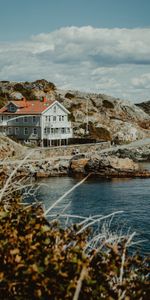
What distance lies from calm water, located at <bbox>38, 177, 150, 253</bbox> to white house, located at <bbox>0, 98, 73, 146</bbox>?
23271mm

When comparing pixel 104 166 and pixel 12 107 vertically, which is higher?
pixel 12 107

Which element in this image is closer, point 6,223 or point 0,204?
point 6,223

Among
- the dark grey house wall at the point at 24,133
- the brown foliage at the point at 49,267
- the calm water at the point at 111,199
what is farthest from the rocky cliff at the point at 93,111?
the brown foliage at the point at 49,267

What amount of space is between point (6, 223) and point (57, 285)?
1663 millimetres

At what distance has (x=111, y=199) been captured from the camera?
4819 cm

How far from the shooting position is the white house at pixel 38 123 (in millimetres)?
85625

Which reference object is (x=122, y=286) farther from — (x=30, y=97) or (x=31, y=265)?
(x=30, y=97)

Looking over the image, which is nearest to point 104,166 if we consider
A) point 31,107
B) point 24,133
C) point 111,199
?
point 111,199

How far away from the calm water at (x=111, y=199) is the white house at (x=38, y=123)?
2327cm

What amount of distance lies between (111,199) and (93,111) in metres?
70.7

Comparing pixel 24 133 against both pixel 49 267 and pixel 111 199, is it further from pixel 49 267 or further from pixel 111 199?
pixel 49 267

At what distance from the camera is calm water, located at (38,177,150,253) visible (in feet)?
123

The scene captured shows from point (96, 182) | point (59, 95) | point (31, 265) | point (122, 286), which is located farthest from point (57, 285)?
point (59, 95)

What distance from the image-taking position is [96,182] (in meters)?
61.0
